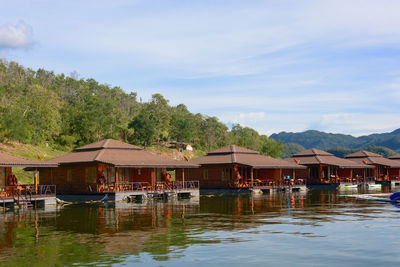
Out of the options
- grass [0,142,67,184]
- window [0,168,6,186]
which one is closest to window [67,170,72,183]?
window [0,168,6,186]

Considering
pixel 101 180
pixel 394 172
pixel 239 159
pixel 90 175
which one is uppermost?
pixel 239 159

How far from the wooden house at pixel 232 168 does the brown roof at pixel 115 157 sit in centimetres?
633

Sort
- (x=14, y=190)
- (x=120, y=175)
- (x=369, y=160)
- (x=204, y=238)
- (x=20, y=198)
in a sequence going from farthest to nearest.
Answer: (x=369, y=160) → (x=120, y=175) → (x=14, y=190) → (x=20, y=198) → (x=204, y=238)

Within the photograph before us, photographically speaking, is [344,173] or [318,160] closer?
[318,160]

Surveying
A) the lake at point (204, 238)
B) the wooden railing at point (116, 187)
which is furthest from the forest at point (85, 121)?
the lake at point (204, 238)

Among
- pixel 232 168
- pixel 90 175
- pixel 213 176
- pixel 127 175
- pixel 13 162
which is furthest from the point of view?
pixel 213 176

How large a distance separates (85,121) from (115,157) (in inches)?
1511

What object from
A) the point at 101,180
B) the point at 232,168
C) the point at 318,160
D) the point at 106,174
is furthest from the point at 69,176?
the point at 318,160

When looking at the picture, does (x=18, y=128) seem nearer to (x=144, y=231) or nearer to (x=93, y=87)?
(x=144, y=231)

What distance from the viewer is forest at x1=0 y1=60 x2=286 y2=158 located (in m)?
72.5

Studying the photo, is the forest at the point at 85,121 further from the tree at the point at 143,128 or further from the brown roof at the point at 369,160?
the brown roof at the point at 369,160

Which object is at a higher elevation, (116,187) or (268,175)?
(268,175)

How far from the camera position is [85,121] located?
3044 inches

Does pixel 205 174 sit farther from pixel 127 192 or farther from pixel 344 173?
pixel 344 173
